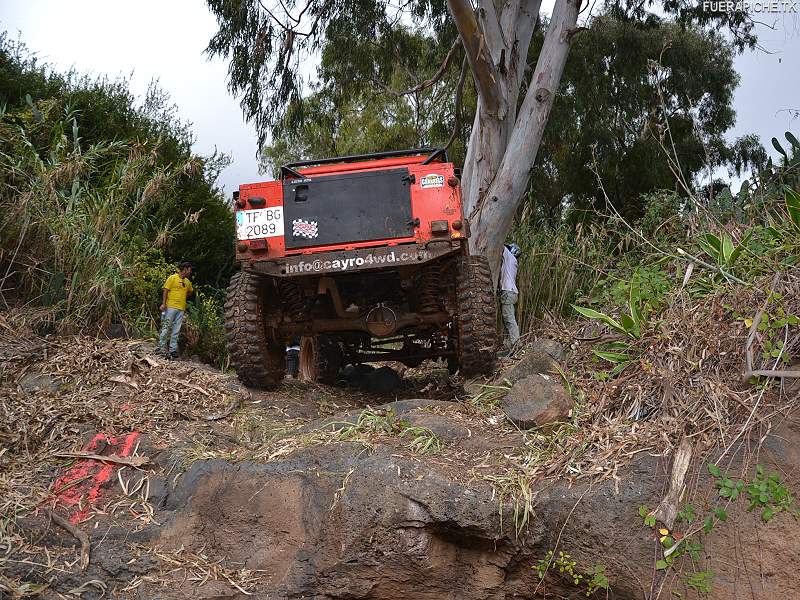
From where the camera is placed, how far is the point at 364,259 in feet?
23.4

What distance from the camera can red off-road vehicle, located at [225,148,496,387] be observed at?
725 cm

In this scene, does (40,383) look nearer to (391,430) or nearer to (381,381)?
(391,430)

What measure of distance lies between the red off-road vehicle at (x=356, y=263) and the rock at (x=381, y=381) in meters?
1.14

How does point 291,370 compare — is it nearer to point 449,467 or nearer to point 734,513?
point 449,467

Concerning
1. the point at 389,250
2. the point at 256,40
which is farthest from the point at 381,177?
the point at 256,40

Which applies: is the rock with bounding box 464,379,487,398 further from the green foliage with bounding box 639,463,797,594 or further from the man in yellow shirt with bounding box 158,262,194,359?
the man in yellow shirt with bounding box 158,262,194,359

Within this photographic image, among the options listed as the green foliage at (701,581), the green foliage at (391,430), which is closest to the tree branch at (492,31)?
the green foliage at (391,430)

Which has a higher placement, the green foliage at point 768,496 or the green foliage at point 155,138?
the green foliage at point 155,138

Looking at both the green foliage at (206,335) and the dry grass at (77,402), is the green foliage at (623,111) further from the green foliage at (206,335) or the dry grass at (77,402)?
the dry grass at (77,402)

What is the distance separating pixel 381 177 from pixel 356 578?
141 inches

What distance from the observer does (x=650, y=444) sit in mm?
5195

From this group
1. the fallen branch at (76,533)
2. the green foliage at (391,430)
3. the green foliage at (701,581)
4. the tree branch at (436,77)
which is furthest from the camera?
the tree branch at (436,77)

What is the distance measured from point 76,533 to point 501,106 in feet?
24.7

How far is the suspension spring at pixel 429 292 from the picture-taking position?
7.71 meters
